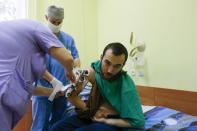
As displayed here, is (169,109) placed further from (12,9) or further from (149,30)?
(12,9)

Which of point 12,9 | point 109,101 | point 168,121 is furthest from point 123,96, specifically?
point 12,9

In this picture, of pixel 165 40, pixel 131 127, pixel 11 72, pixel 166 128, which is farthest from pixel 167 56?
pixel 11 72

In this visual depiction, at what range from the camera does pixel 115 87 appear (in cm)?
147

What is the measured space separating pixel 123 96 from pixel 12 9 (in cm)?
177

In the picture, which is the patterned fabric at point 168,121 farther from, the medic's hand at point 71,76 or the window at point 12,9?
the window at point 12,9

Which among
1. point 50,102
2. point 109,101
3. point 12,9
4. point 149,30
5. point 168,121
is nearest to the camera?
point 109,101

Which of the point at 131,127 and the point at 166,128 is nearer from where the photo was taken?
the point at 131,127

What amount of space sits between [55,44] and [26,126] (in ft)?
5.30

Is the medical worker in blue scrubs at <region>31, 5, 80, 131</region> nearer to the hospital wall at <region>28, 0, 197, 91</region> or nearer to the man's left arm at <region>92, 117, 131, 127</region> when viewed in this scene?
the man's left arm at <region>92, 117, 131, 127</region>

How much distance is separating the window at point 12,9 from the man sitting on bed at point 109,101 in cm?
140

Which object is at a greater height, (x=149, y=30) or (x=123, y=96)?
(x=149, y=30)

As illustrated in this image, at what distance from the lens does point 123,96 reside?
1.38 m

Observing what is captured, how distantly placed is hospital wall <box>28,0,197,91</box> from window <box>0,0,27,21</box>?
0.53ft

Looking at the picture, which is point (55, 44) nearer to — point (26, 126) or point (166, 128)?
point (166, 128)
